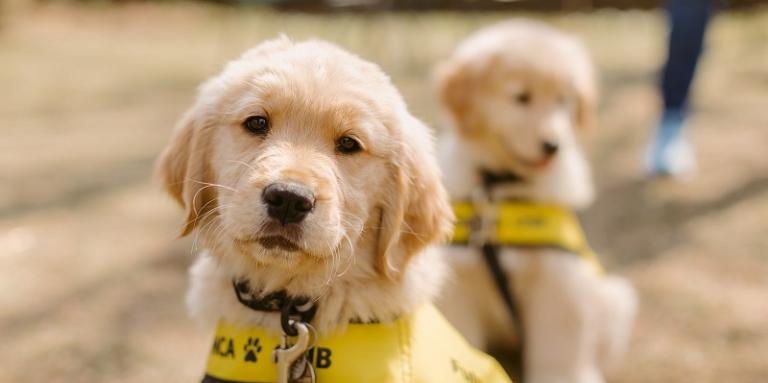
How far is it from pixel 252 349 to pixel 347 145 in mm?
589

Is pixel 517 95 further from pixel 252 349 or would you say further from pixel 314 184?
pixel 252 349

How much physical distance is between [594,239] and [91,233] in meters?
3.04

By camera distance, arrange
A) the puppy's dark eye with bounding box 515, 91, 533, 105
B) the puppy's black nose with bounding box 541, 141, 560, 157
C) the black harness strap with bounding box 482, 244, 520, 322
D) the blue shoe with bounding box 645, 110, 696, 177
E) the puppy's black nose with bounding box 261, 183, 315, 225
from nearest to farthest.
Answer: the puppy's black nose with bounding box 261, 183, 315, 225 < the black harness strap with bounding box 482, 244, 520, 322 < the puppy's black nose with bounding box 541, 141, 560, 157 < the puppy's dark eye with bounding box 515, 91, 533, 105 < the blue shoe with bounding box 645, 110, 696, 177

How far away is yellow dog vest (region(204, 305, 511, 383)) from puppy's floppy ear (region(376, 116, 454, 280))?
171 millimetres

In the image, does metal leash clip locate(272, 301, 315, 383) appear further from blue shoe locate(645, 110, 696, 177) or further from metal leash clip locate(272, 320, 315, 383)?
blue shoe locate(645, 110, 696, 177)

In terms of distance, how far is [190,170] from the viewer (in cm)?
212

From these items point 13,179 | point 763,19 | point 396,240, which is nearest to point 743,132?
point 763,19

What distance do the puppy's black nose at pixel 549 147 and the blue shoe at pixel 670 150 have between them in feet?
7.95

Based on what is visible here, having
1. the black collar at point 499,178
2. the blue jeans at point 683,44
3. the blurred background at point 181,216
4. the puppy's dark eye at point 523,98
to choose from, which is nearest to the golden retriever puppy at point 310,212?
the blurred background at point 181,216

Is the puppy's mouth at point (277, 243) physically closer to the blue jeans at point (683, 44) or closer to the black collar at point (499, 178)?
the black collar at point (499, 178)

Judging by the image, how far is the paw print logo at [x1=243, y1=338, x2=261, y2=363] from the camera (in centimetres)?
195

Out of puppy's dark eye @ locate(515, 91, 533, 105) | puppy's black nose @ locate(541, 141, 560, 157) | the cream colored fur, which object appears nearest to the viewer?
the cream colored fur

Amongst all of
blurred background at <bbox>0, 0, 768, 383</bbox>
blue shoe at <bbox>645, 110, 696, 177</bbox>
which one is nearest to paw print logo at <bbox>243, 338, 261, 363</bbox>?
blurred background at <bbox>0, 0, 768, 383</bbox>

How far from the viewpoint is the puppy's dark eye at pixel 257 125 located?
2023mm
